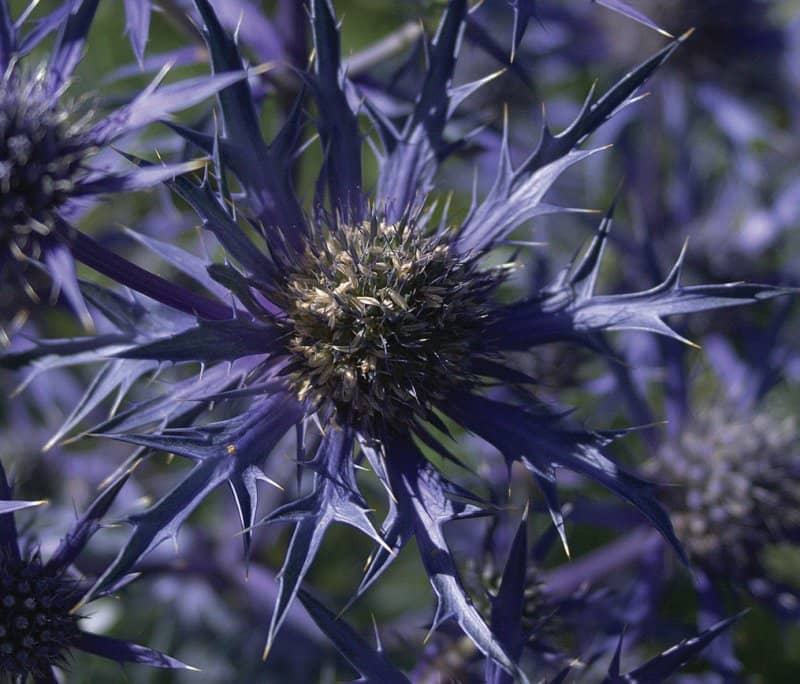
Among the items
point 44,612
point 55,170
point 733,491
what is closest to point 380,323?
point 55,170

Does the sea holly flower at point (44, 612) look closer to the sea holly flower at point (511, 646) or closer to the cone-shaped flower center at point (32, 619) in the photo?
the cone-shaped flower center at point (32, 619)

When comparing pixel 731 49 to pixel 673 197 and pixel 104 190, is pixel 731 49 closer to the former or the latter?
pixel 673 197

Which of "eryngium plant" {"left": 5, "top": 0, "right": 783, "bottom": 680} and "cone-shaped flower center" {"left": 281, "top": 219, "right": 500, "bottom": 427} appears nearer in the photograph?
"eryngium plant" {"left": 5, "top": 0, "right": 783, "bottom": 680}

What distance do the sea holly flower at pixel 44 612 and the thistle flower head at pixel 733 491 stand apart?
1.26 metres

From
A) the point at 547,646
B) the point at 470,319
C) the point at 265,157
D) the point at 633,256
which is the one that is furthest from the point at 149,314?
the point at 633,256

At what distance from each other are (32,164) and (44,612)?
2.18ft

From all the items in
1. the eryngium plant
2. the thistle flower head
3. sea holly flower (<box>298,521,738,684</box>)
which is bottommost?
the thistle flower head

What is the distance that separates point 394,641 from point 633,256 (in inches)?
47.4

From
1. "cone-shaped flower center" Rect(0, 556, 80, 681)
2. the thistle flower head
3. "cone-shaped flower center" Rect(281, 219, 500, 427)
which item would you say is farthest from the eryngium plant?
the thistle flower head

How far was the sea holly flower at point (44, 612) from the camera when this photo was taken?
1.33 m

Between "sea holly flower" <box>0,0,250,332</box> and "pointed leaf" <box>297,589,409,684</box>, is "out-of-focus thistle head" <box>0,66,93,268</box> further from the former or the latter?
"pointed leaf" <box>297,589,409,684</box>

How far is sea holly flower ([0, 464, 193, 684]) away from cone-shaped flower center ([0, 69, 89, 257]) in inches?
15.3

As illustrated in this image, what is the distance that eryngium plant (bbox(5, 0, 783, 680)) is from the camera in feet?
4.18

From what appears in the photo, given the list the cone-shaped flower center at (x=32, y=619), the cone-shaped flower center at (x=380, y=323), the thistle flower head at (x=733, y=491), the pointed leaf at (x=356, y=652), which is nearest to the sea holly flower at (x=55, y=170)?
the cone-shaped flower center at (x=380, y=323)
